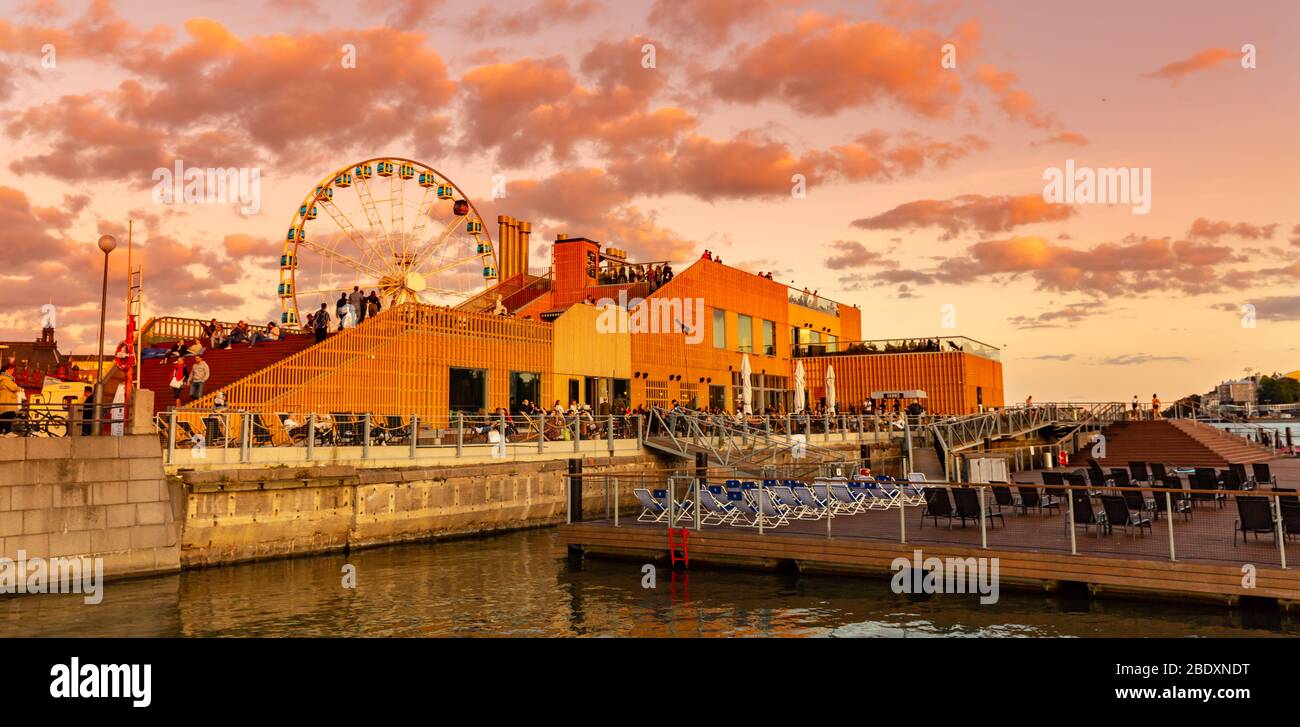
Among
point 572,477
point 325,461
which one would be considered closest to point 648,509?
point 572,477

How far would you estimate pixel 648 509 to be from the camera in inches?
733

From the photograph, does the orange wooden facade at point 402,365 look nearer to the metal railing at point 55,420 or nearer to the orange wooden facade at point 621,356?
the orange wooden facade at point 621,356

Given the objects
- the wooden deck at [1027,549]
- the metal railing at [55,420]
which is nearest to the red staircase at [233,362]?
the metal railing at [55,420]

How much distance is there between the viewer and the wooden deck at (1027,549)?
37.6 ft

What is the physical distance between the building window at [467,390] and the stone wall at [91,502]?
44.1 ft

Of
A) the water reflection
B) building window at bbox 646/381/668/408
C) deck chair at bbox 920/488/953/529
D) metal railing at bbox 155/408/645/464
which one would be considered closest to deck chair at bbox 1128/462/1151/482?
deck chair at bbox 920/488/953/529

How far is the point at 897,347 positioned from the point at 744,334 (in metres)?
11.1

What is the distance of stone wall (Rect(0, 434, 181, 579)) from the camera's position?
1433cm

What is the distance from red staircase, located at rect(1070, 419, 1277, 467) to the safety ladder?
24.7 metres

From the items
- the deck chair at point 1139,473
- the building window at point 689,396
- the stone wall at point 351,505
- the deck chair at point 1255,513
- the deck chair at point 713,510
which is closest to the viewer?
the deck chair at point 1255,513

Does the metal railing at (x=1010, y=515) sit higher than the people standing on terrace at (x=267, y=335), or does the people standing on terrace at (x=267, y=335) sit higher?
the people standing on terrace at (x=267, y=335)

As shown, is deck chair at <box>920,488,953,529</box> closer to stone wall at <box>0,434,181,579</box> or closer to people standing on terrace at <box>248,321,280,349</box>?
stone wall at <box>0,434,181,579</box>
